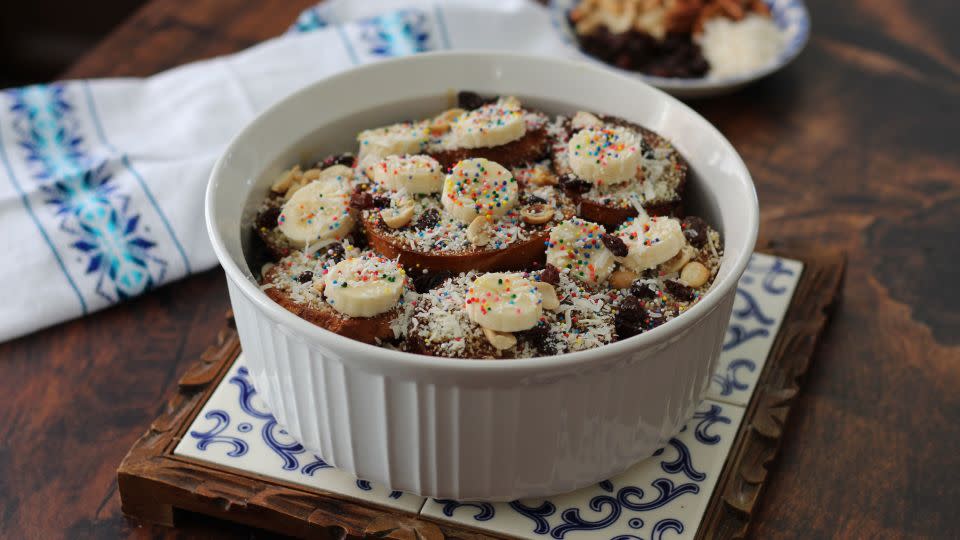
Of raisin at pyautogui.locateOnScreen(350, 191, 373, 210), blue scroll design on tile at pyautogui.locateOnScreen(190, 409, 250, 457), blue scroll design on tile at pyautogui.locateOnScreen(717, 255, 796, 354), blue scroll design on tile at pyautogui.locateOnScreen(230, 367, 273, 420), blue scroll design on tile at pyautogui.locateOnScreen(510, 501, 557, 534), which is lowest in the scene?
blue scroll design on tile at pyautogui.locateOnScreen(717, 255, 796, 354)

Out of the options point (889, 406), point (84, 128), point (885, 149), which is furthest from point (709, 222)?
point (84, 128)

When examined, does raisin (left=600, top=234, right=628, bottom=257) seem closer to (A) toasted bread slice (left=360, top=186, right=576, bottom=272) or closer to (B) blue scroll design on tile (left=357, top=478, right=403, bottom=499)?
(A) toasted bread slice (left=360, top=186, right=576, bottom=272)

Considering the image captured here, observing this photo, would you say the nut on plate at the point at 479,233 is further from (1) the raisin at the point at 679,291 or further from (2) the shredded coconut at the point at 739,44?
(2) the shredded coconut at the point at 739,44

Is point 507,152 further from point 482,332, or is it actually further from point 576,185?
point 482,332

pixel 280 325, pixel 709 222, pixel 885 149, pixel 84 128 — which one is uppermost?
pixel 280 325

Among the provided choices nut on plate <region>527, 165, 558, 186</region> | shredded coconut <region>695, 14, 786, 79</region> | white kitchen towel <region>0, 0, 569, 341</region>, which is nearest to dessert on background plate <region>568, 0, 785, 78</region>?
shredded coconut <region>695, 14, 786, 79</region>

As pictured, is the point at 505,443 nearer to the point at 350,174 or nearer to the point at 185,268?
the point at 350,174
